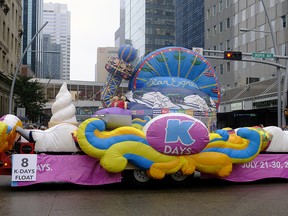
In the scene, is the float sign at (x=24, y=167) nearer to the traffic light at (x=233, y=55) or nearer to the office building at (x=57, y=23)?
the traffic light at (x=233, y=55)

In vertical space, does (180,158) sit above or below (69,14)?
below

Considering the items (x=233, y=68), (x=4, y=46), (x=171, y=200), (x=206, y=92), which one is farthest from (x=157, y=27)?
(x=171, y=200)

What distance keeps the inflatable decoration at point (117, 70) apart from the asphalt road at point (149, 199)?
471 cm

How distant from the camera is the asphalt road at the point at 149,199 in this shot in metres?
7.93

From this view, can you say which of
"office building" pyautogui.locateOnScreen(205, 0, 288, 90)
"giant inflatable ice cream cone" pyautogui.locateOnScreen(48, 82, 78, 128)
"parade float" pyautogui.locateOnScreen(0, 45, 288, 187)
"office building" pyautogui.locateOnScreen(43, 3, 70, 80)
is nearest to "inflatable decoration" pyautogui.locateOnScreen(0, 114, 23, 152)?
"parade float" pyautogui.locateOnScreen(0, 45, 288, 187)

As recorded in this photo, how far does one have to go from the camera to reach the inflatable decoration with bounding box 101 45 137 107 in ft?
49.5

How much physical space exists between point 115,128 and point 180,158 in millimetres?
1833

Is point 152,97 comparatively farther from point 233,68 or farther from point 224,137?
point 233,68

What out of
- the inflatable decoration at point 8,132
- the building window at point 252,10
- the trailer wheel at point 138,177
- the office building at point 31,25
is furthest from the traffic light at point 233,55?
the office building at point 31,25

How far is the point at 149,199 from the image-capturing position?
9281mm

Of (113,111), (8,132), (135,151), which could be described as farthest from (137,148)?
(8,132)

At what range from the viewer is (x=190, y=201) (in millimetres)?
9047

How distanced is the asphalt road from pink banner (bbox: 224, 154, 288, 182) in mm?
236

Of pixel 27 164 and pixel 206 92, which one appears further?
pixel 206 92
